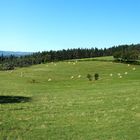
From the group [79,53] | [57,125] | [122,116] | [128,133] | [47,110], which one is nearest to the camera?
[128,133]

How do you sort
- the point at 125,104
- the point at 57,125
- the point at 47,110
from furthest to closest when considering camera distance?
the point at 125,104 < the point at 47,110 < the point at 57,125

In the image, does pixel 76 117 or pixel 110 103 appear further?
pixel 110 103

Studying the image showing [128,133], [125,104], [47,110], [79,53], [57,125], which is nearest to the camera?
[128,133]

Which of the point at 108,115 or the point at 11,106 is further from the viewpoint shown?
the point at 11,106

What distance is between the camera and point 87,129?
691 inches

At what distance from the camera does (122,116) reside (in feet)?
68.5

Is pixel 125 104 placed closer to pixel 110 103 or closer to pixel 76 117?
pixel 110 103

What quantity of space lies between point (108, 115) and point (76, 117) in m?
1.88

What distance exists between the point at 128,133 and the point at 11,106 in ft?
38.9

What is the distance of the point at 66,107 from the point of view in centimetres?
2511

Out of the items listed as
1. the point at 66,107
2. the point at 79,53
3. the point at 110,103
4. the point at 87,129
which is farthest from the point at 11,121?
the point at 79,53

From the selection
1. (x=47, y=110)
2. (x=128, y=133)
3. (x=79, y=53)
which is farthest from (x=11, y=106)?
(x=79, y=53)

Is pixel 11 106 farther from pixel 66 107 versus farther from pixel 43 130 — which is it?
pixel 43 130

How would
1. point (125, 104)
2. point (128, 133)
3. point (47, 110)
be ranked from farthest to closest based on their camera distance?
point (125, 104) → point (47, 110) → point (128, 133)
